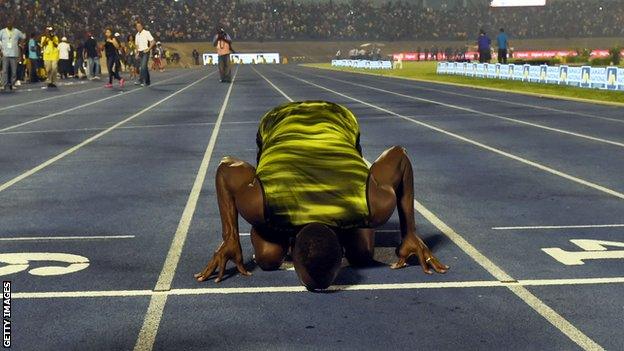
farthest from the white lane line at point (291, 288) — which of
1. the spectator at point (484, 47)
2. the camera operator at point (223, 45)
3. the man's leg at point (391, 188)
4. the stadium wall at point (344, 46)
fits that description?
the stadium wall at point (344, 46)

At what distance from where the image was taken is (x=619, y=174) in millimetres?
11375

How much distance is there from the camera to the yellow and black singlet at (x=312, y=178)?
547 cm

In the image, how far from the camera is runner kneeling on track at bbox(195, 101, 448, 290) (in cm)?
545

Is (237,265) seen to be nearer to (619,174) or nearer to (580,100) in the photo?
(619,174)

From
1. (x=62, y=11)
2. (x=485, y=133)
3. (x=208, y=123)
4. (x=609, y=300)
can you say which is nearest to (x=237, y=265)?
(x=609, y=300)

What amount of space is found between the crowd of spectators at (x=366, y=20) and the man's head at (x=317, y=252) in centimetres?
9656

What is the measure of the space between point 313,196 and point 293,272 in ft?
3.21

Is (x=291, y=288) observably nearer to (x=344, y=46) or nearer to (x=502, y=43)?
(x=502, y=43)

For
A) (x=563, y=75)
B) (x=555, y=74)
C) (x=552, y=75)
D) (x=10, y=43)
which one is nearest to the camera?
(x=10, y=43)

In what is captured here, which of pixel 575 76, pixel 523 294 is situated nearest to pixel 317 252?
pixel 523 294

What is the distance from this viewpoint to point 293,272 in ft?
20.6

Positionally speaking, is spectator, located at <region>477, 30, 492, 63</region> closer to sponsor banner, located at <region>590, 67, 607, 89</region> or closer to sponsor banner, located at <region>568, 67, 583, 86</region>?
sponsor banner, located at <region>568, 67, 583, 86</region>

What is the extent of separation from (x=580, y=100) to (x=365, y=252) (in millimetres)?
21044

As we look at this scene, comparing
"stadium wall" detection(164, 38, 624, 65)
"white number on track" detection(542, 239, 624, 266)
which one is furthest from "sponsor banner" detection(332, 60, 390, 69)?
"white number on track" detection(542, 239, 624, 266)
